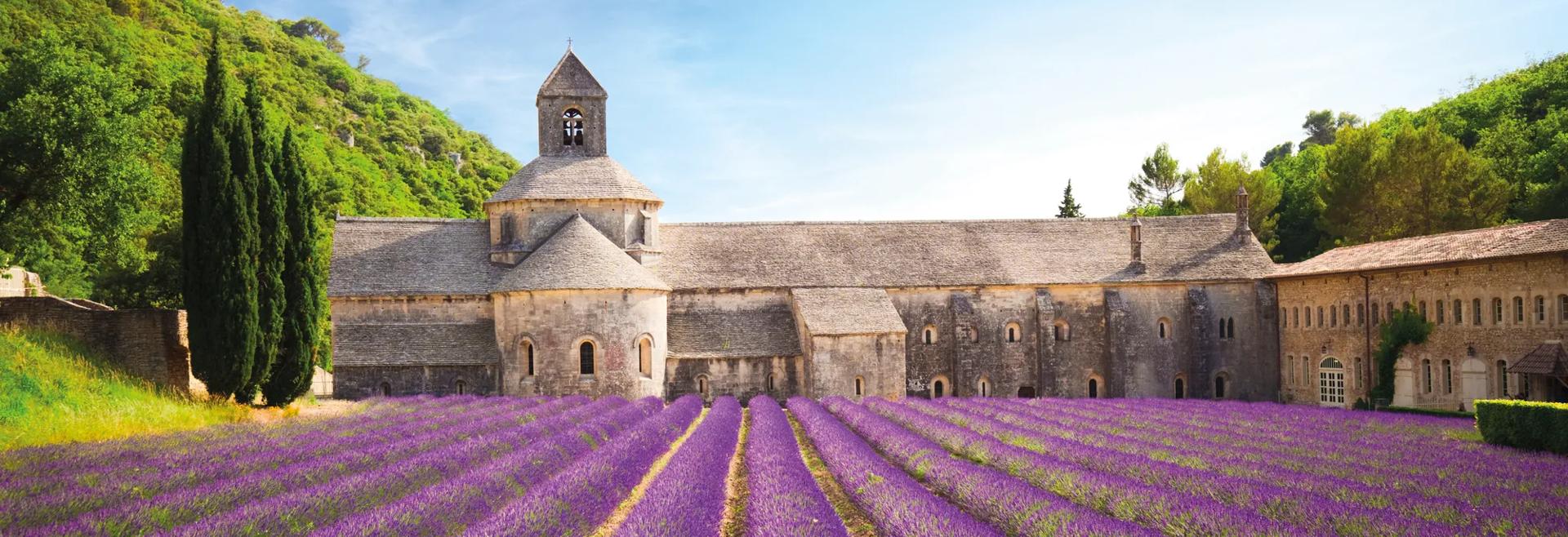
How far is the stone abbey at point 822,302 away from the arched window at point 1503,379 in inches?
95.2

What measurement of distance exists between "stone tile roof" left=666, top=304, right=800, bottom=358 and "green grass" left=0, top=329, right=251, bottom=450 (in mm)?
16776

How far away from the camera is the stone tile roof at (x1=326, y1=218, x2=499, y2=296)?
1500 inches

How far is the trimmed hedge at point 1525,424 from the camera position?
2012cm

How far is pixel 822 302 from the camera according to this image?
129 feet

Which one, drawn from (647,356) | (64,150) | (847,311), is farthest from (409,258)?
(847,311)

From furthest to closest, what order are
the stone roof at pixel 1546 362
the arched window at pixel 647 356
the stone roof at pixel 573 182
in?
the stone roof at pixel 573 182, the arched window at pixel 647 356, the stone roof at pixel 1546 362

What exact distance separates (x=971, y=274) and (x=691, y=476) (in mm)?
27599

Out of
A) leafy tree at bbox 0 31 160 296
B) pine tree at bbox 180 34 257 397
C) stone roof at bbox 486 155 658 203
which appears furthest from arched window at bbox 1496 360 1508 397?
leafy tree at bbox 0 31 160 296

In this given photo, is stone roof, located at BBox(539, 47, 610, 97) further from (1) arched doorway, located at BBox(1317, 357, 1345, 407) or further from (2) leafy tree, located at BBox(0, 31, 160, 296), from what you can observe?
(1) arched doorway, located at BBox(1317, 357, 1345, 407)

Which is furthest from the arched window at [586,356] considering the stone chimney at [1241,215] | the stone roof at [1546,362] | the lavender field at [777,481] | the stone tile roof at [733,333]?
the stone chimney at [1241,215]

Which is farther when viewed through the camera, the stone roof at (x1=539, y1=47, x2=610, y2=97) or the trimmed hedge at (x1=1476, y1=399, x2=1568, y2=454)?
the stone roof at (x1=539, y1=47, x2=610, y2=97)

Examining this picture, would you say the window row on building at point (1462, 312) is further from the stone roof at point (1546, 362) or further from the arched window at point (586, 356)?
the arched window at point (586, 356)

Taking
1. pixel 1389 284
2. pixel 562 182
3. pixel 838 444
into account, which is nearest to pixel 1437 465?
pixel 838 444

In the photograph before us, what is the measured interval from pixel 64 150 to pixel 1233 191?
2246 inches
